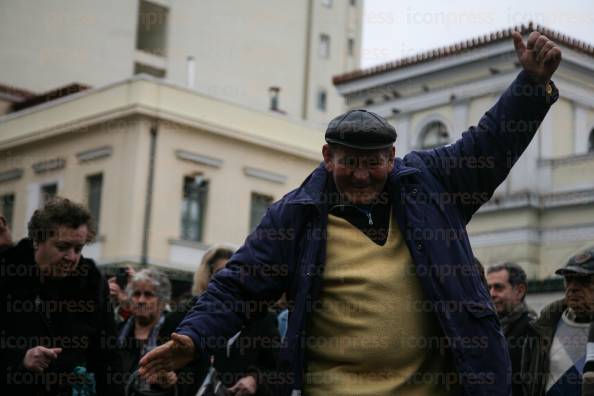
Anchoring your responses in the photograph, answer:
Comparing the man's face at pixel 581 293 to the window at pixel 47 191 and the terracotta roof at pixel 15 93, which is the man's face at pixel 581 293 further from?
the terracotta roof at pixel 15 93

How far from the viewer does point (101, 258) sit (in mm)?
31016

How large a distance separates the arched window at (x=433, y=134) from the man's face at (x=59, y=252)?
23.0 metres

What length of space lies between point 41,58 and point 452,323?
38.7 metres

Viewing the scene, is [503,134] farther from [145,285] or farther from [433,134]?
[433,134]

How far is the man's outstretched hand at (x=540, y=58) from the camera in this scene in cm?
439

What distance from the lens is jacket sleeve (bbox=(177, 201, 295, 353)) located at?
14.7 feet

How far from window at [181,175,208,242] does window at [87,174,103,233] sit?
2350mm

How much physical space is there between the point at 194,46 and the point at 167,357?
4113 centimetres

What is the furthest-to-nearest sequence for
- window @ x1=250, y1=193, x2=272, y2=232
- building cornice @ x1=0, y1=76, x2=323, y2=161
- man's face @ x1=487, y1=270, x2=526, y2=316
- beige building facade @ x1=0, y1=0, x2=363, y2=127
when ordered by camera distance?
1. beige building facade @ x1=0, y1=0, x2=363, y2=127
2. window @ x1=250, y1=193, x2=272, y2=232
3. building cornice @ x1=0, y1=76, x2=323, y2=161
4. man's face @ x1=487, y1=270, x2=526, y2=316

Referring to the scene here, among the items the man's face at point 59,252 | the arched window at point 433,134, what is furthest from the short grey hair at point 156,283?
the arched window at point 433,134

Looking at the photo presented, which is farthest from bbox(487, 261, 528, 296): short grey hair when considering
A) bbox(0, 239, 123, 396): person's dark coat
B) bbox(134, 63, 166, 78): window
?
bbox(134, 63, 166, 78): window

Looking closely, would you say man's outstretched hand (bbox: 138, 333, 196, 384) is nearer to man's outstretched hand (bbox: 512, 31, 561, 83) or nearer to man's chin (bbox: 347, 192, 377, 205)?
man's chin (bbox: 347, 192, 377, 205)

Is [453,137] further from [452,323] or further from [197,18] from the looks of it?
[452,323]

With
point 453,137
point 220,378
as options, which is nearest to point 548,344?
point 220,378
